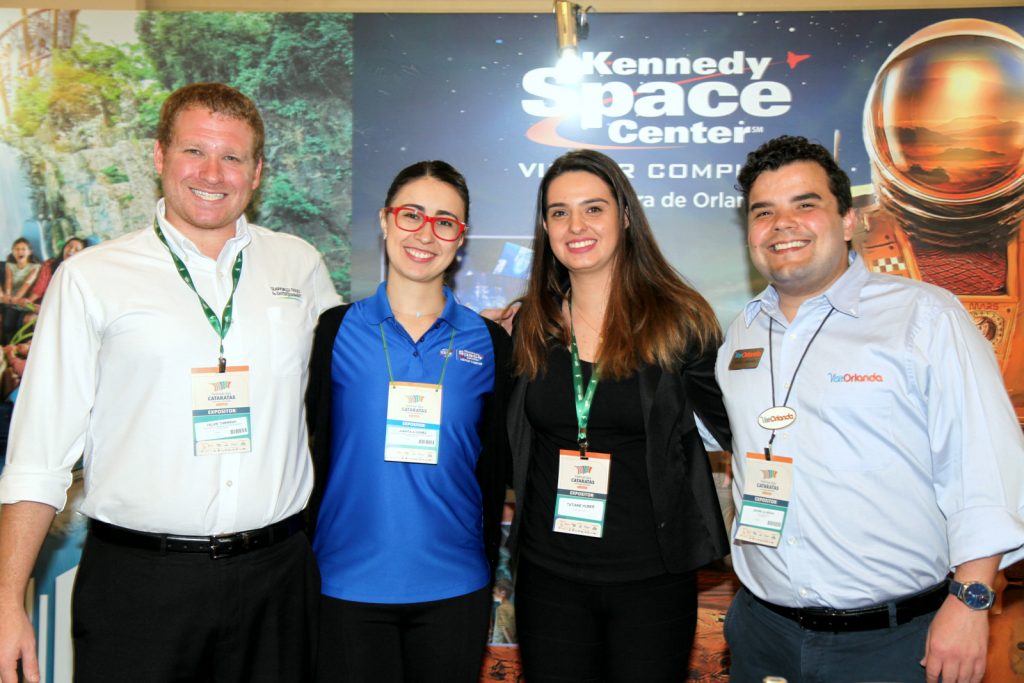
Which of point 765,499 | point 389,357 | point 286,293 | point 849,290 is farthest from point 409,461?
point 849,290

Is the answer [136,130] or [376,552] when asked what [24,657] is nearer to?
[376,552]

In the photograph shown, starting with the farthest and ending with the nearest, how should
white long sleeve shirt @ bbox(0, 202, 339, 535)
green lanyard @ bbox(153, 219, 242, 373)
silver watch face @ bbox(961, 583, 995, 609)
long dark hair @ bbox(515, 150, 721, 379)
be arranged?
long dark hair @ bbox(515, 150, 721, 379) → green lanyard @ bbox(153, 219, 242, 373) → white long sleeve shirt @ bbox(0, 202, 339, 535) → silver watch face @ bbox(961, 583, 995, 609)

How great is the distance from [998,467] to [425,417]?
1.48 metres

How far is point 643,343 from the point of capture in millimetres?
2357

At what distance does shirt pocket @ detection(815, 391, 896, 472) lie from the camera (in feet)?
6.68

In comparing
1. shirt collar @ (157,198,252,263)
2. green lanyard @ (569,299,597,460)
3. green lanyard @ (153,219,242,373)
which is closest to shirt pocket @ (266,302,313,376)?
green lanyard @ (153,219,242,373)

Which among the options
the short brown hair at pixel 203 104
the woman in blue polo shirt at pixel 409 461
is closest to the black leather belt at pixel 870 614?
the woman in blue polo shirt at pixel 409 461

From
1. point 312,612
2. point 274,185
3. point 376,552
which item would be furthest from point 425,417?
point 274,185

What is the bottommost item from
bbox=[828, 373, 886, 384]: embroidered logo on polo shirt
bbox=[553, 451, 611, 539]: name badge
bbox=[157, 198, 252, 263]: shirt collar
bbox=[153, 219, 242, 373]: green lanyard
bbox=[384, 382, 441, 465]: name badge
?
bbox=[553, 451, 611, 539]: name badge

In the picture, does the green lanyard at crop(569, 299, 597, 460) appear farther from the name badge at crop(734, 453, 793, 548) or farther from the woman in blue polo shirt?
the name badge at crop(734, 453, 793, 548)

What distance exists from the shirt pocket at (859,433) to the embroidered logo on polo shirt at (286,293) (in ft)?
5.30

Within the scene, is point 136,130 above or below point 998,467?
above

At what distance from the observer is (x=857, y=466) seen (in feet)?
6.71

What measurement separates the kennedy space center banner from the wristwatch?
2048 mm
